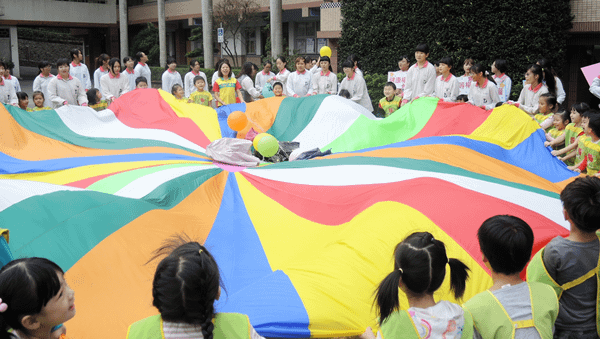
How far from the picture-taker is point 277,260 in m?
2.84

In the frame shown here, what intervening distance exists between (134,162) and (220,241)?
1374 mm

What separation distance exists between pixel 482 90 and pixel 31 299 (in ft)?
18.1

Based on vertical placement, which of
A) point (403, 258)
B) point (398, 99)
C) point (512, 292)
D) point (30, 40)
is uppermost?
point (30, 40)

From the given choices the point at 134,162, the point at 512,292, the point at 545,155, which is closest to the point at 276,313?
the point at 512,292

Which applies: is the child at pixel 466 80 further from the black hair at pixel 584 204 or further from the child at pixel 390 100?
the black hair at pixel 584 204

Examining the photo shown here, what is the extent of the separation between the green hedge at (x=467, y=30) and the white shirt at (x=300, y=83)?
8.73 feet

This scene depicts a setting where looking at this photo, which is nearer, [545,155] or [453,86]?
[545,155]

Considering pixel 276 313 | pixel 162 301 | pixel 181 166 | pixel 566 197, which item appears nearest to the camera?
pixel 162 301

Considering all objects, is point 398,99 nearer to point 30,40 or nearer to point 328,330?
point 328,330

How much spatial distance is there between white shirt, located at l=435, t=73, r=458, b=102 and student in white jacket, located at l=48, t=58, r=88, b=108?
4280 millimetres

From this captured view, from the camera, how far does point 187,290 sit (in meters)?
1.40

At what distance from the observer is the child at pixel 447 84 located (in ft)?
20.4

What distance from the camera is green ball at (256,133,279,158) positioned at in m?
4.11

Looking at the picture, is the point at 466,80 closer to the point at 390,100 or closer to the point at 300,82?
the point at 390,100
